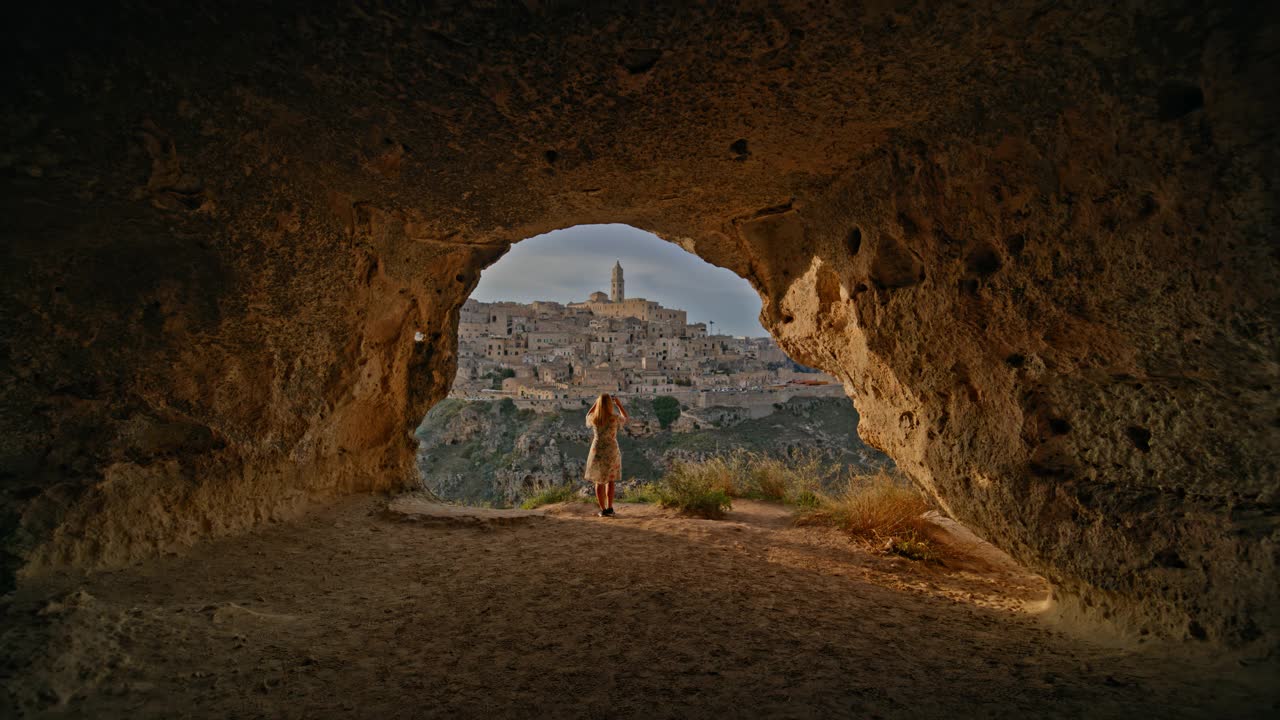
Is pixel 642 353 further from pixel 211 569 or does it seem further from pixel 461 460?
→ pixel 211 569

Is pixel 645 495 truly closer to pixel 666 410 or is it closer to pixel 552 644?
pixel 552 644

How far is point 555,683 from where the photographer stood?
72.5 inches

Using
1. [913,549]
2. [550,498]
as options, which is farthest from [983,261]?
[550,498]

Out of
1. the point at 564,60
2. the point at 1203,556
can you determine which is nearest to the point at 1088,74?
the point at 1203,556

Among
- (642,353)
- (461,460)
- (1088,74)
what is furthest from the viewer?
(642,353)

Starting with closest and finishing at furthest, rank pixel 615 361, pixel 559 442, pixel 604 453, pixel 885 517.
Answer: pixel 885 517
pixel 604 453
pixel 559 442
pixel 615 361

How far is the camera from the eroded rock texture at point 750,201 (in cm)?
182

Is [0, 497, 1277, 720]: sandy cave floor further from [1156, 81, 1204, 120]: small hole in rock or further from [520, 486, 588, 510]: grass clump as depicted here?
[520, 486, 588, 510]: grass clump

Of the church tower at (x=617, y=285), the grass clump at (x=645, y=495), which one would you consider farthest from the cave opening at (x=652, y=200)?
the church tower at (x=617, y=285)

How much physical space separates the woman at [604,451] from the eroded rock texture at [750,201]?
3.04 m

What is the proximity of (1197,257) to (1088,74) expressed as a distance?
0.83 meters

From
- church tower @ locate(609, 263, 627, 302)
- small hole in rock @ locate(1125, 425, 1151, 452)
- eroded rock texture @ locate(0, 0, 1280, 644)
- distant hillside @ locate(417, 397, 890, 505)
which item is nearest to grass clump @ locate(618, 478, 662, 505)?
eroded rock texture @ locate(0, 0, 1280, 644)

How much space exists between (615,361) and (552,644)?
5375cm

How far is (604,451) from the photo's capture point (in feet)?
20.1
